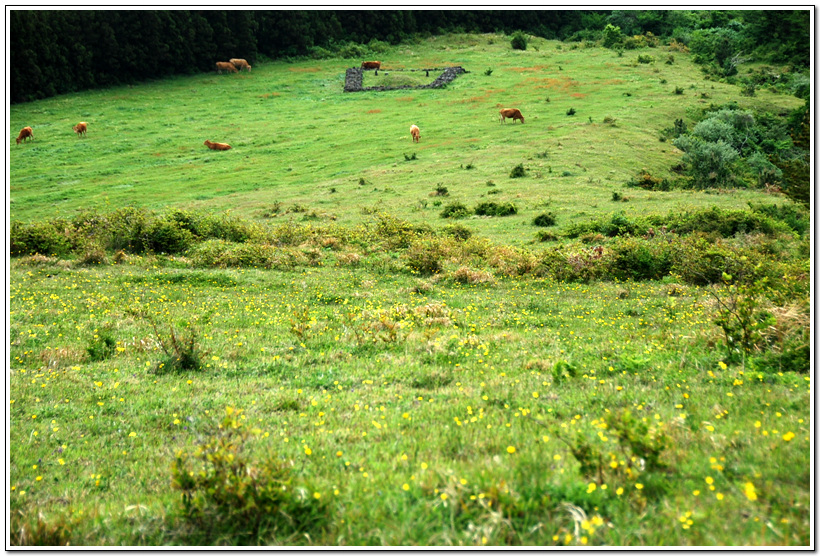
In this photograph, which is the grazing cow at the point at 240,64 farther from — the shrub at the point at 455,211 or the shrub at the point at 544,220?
the shrub at the point at 544,220

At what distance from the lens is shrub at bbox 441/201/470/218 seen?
3484cm

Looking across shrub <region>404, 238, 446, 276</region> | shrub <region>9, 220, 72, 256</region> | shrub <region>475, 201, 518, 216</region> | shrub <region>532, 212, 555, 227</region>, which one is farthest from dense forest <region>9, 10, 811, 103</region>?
shrub <region>404, 238, 446, 276</region>

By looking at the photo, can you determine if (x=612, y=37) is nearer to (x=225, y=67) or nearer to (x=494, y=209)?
(x=225, y=67)

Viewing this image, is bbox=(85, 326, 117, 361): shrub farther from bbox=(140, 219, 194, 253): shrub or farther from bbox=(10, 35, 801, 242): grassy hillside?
bbox=(10, 35, 801, 242): grassy hillside

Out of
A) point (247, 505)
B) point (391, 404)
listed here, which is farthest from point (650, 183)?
point (247, 505)

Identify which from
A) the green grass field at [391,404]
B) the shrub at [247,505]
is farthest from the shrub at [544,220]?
the shrub at [247,505]

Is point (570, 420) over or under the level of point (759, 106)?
over

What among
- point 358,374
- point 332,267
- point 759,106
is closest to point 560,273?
point 332,267

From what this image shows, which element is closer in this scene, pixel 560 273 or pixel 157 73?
pixel 560 273

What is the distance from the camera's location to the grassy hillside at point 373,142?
4016 cm

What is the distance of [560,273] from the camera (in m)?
21.4
